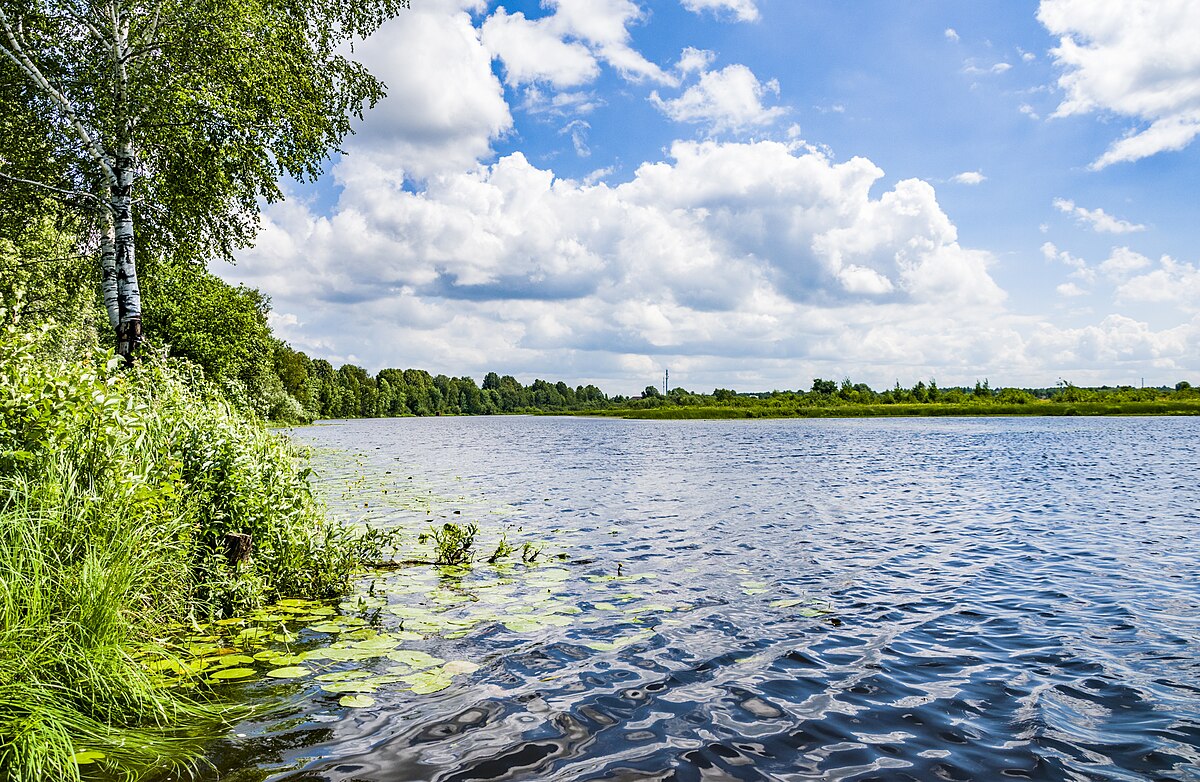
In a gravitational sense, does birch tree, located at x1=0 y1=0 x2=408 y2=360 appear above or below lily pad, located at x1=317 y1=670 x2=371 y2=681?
above

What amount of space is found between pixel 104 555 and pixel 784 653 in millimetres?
8507

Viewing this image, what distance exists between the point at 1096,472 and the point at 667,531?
26237mm

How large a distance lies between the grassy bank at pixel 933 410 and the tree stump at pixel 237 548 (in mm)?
133974

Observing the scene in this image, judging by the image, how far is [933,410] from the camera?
5408 inches

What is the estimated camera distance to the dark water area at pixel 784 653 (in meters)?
6.61

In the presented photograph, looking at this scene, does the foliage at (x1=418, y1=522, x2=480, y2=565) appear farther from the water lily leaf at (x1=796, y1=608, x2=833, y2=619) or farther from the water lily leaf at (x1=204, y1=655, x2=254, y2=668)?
the water lily leaf at (x1=796, y1=608, x2=833, y2=619)

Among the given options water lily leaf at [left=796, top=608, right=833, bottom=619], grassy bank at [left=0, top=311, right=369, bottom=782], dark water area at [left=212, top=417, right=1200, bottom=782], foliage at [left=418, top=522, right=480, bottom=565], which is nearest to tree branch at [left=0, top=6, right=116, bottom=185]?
grassy bank at [left=0, top=311, right=369, bottom=782]

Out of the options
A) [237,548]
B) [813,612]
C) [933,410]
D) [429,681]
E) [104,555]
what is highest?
[104,555]

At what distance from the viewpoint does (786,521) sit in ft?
68.5

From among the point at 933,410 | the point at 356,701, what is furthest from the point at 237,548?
the point at 933,410

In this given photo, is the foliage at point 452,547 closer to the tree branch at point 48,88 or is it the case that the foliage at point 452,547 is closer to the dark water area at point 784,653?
the dark water area at point 784,653

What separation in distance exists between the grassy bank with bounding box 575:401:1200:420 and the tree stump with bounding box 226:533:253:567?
440 feet

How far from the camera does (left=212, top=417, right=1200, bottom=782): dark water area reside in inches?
260

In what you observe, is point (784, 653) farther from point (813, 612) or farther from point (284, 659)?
point (284, 659)
